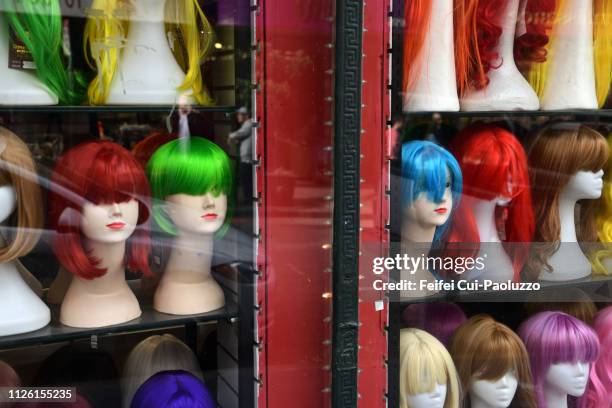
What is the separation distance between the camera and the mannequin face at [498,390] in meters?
2.14

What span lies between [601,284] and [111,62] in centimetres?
186

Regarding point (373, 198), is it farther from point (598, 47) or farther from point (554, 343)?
point (598, 47)

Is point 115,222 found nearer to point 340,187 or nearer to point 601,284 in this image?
point 340,187

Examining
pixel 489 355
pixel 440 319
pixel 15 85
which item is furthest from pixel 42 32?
pixel 489 355

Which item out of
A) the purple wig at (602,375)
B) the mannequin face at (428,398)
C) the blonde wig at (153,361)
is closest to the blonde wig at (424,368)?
the mannequin face at (428,398)

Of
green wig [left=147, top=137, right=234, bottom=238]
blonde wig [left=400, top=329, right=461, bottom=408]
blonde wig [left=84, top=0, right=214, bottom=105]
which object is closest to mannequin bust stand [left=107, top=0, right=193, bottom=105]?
blonde wig [left=84, top=0, right=214, bottom=105]

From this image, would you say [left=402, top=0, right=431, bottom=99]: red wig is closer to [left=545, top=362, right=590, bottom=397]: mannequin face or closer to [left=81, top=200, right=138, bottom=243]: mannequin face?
[left=81, top=200, right=138, bottom=243]: mannequin face

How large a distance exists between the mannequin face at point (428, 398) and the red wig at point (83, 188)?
3.48ft

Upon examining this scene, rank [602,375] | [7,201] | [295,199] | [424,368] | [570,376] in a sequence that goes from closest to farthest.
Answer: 1. [7,201]
2. [295,199]
3. [424,368]
4. [570,376]
5. [602,375]

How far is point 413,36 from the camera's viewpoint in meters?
2.01

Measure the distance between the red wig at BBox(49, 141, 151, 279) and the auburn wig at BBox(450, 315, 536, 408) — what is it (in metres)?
1.20

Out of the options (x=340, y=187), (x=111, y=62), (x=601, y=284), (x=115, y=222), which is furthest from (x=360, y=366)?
(x=111, y=62)

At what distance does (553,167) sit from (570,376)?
0.72 metres

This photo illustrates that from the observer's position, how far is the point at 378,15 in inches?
74.2
